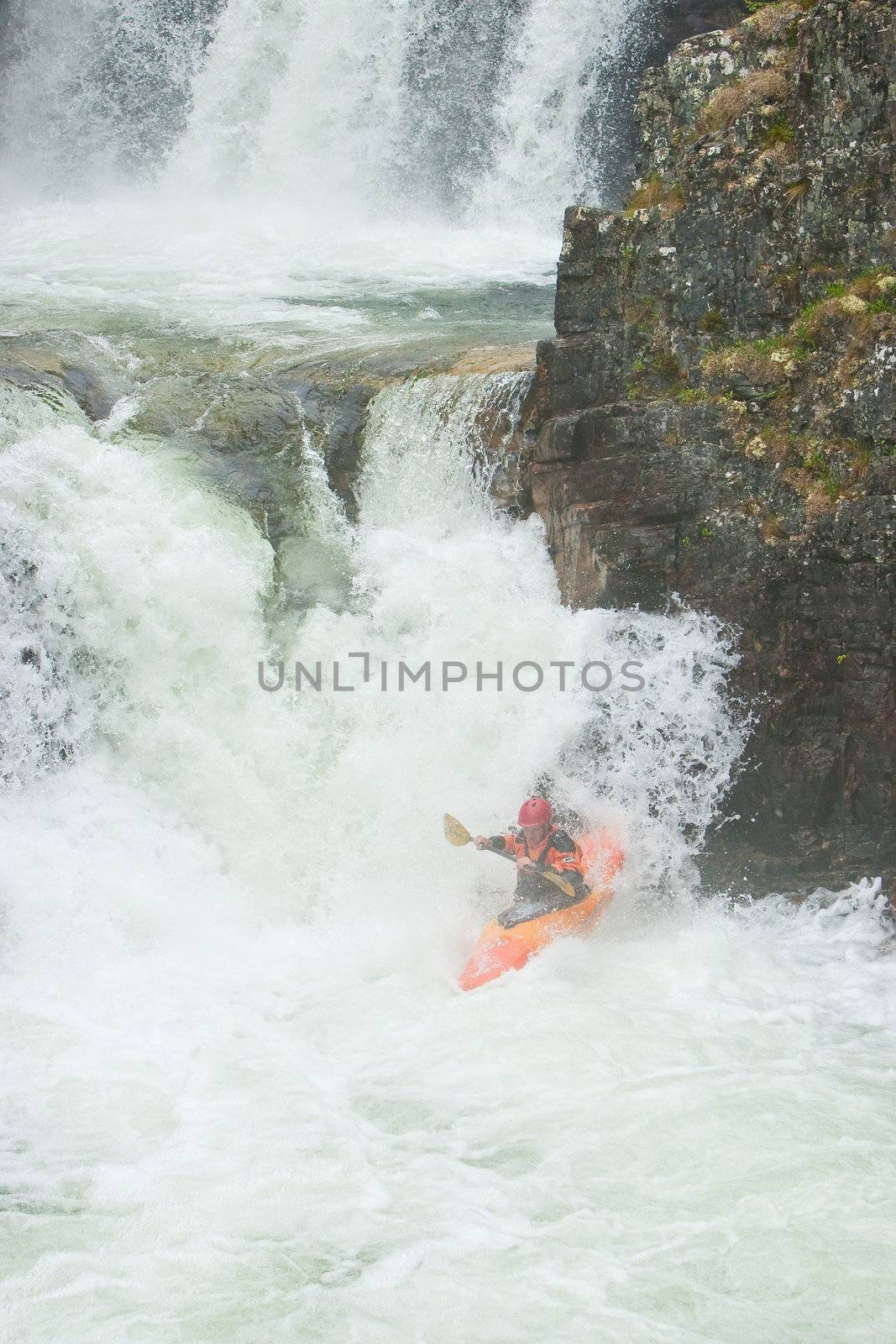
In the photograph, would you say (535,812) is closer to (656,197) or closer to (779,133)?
(656,197)

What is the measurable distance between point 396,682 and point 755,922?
9.35ft

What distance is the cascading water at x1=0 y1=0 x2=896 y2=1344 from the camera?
4.21 meters

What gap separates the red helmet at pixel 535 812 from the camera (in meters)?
6.73

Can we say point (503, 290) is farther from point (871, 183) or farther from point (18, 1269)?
point (18, 1269)

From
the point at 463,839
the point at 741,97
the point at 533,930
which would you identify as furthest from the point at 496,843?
the point at 741,97

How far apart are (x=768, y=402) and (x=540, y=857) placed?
3.21 meters

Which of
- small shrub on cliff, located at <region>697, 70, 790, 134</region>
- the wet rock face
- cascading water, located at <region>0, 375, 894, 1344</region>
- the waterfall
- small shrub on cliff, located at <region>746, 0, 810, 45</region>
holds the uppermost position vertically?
the waterfall

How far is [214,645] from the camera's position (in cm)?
786

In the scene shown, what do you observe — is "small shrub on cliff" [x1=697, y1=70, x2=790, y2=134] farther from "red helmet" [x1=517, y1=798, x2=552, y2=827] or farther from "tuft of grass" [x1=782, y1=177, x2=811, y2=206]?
"red helmet" [x1=517, y1=798, x2=552, y2=827]

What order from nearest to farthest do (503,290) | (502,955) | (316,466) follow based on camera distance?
(502,955) < (316,466) < (503,290)

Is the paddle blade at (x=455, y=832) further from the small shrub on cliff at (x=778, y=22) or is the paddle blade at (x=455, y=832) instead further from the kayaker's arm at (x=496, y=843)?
the small shrub on cliff at (x=778, y=22)

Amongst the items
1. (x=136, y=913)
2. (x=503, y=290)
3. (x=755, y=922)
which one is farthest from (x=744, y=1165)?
(x=503, y=290)

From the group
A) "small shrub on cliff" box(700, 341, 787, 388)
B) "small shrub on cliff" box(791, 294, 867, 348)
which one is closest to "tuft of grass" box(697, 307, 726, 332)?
"small shrub on cliff" box(700, 341, 787, 388)

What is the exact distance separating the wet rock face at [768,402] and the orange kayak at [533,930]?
0.87m
